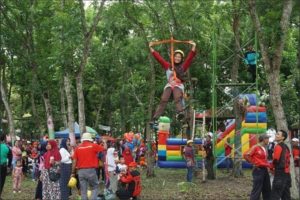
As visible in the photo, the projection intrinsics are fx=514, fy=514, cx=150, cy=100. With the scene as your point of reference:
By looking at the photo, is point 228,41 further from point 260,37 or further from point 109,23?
point 260,37

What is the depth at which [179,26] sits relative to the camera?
21.4 m

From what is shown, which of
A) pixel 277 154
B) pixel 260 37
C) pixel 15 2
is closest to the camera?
pixel 277 154

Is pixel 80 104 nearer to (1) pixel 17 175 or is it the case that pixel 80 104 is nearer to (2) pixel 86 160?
(1) pixel 17 175

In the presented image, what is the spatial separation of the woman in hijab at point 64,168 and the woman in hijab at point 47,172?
0.75 feet

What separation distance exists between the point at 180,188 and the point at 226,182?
10.5 feet

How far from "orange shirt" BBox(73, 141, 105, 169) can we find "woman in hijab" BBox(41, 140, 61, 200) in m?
1.12

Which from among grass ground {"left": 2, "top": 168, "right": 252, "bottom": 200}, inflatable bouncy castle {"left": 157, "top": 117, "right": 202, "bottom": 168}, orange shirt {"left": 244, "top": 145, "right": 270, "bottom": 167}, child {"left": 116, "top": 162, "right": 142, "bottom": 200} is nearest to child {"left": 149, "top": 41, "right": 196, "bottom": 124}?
orange shirt {"left": 244, "top": 145, "right": 270, "bottom": 167}

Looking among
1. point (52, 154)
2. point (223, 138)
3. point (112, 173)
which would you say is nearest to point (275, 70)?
point (112, 173)

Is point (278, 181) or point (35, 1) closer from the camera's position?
point (278, 181)

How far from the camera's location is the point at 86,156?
12.1 metres

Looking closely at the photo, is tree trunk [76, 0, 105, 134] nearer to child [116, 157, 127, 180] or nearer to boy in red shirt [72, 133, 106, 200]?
child [116, 157, 127, 180]

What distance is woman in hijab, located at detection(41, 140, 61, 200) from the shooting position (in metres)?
13.1

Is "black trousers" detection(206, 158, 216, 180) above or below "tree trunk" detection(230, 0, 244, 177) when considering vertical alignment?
below

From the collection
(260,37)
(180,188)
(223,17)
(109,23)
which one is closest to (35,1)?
(109,23)
